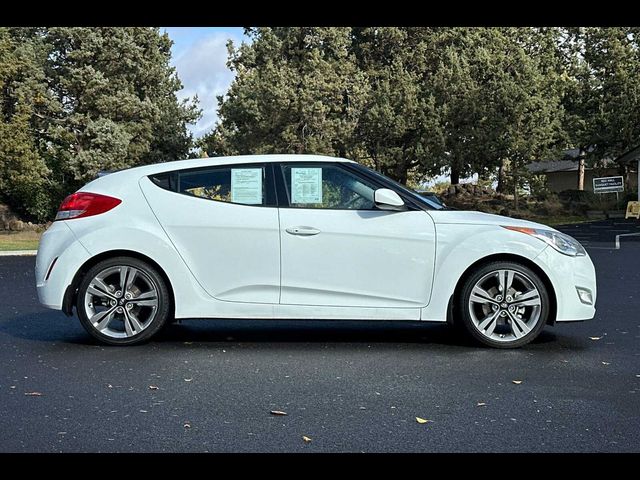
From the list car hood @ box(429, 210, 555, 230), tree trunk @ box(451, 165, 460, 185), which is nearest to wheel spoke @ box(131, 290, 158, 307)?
car hood @ box(429, 210, 555, 230)

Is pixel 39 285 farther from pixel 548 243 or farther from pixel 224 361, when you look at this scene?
pixel 548 243

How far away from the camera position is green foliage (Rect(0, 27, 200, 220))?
35.1 meters

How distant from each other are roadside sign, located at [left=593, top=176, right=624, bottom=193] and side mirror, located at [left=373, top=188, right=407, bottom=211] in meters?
36.7

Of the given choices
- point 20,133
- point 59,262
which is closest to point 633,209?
point 20,133

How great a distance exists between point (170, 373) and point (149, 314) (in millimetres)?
1144

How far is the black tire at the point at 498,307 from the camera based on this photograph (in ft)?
21.5

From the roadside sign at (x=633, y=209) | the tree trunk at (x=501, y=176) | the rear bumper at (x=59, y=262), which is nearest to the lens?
the rear bumper at (x=59, y=262)

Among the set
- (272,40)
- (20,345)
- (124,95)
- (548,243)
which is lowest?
(20,345)

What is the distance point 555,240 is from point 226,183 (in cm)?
298

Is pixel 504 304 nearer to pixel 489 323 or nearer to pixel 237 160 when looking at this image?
pixel 489 323

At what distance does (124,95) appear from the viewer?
3688 cm

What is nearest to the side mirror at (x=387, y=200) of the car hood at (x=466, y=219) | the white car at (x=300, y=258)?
the white car at (x=300, y=258)

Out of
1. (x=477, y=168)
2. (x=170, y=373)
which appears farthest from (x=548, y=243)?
(x=477, y=168)

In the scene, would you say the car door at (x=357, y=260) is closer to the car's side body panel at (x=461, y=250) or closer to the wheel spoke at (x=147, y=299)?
the car's side body panel at (x=461, y=250)
